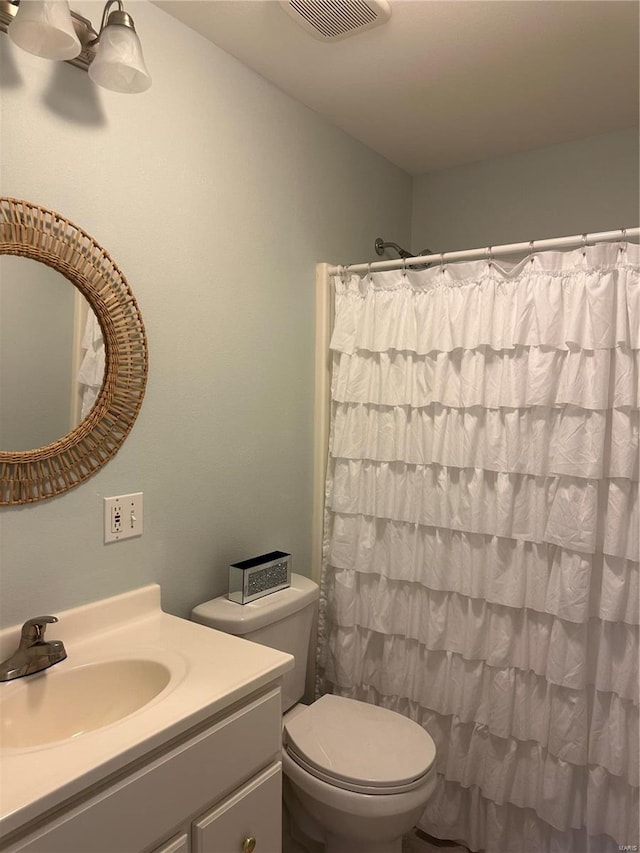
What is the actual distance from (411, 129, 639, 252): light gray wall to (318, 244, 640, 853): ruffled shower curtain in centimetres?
81

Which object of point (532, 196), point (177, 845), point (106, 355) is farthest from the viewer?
point (532, 196)

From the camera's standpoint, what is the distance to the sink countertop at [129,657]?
3.10 ft

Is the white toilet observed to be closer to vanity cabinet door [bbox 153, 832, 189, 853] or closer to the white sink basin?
the white sink basin

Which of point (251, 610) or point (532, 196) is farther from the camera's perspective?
point (532, 196)

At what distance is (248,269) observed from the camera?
197cm

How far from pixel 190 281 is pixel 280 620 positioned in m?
1.05

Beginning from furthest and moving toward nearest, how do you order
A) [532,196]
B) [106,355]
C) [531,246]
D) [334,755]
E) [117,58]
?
[532,196] < [531,246] < [334,755] < [106,355] < [117,58]

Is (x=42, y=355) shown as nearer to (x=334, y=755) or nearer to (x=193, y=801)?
(x=193, y=801)

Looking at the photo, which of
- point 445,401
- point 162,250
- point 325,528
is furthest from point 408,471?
point 162,250

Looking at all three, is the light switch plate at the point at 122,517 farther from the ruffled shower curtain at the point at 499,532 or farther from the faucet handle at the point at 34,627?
the ruffled shower curtain at the point at 499,532

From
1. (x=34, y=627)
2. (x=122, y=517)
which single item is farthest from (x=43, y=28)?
(x=34, y=627)

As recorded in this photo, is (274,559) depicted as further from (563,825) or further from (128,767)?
(563,825)

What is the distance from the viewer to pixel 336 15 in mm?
1584

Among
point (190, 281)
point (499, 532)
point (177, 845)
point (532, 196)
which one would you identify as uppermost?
point (532, 196)
